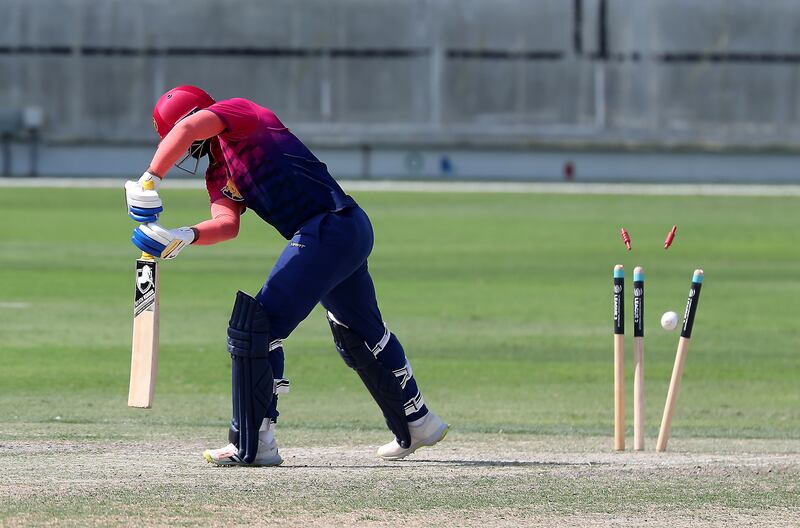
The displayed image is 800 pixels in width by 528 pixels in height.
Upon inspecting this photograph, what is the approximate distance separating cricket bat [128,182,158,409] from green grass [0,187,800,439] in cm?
163

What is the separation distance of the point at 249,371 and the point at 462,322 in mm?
8507

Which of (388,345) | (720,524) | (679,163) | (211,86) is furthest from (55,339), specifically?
(211,86)

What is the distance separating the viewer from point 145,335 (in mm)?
7652

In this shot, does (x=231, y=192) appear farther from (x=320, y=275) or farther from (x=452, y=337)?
(x=452, y=337)

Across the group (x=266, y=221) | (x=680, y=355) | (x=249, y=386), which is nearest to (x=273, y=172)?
(x=266, y=221)

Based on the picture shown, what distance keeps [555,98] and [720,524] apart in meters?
43.6

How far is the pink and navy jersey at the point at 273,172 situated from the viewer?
7371 mm

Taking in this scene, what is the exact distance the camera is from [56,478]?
6895 millimetres

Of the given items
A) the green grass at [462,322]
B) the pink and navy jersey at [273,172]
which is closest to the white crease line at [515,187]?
the green grass at [462,322]

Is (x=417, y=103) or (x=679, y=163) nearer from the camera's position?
(x=679, y=163)

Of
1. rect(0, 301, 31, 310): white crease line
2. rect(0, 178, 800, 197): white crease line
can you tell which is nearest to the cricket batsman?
rect(0, 301, 31, 310): white crease line

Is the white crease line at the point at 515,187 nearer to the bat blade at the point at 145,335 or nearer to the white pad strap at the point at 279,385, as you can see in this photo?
the bat blade at the point at 145,335

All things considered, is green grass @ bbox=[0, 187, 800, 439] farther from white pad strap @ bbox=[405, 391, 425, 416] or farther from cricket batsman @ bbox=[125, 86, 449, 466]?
cricket batsman @ bbox=[125, 86, 449, 466]

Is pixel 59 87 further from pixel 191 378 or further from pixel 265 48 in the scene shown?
pixel 191 378
